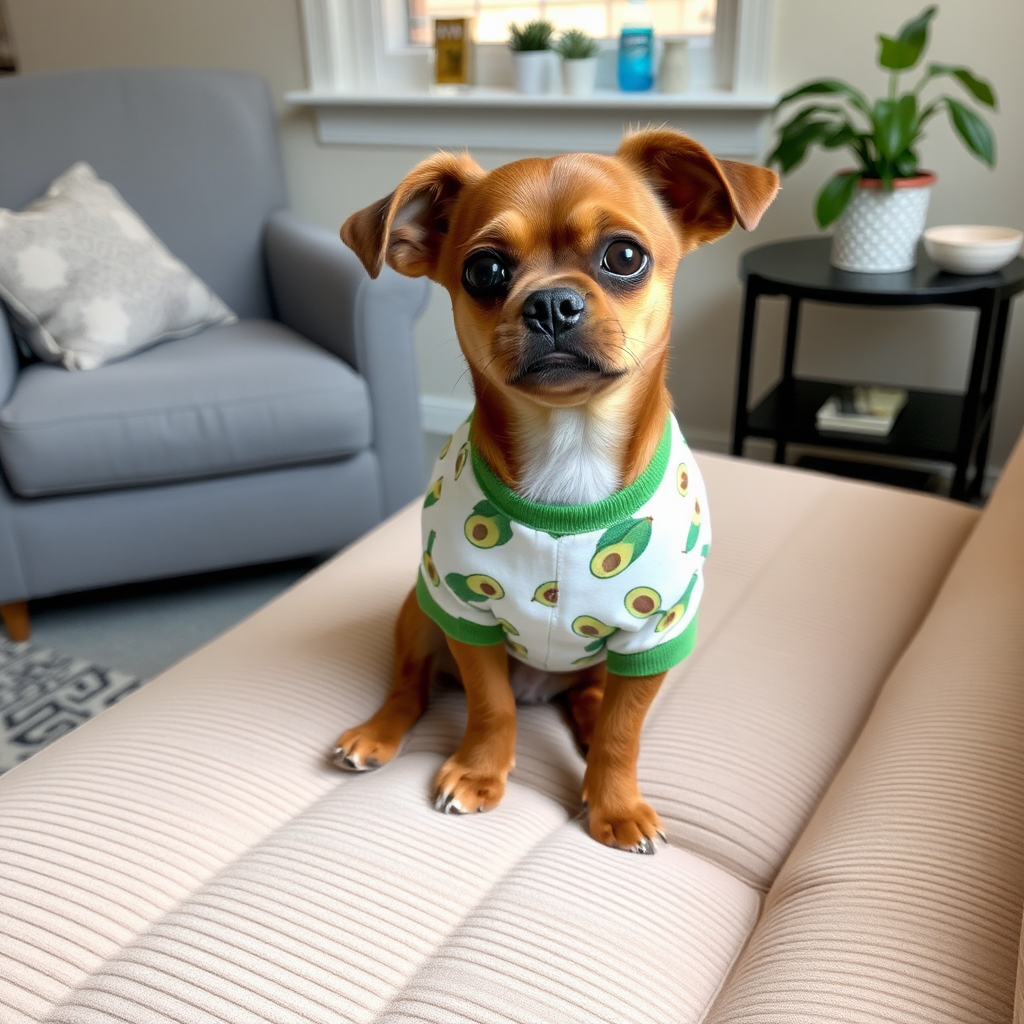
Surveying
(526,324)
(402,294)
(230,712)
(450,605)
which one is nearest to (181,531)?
(402,294)

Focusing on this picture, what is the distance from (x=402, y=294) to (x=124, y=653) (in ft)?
3.03

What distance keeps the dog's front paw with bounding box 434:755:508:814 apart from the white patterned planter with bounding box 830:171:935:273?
1512 mm

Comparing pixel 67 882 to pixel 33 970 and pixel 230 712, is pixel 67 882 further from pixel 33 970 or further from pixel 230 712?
pixel 230 712

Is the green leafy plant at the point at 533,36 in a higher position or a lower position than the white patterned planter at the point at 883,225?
higher


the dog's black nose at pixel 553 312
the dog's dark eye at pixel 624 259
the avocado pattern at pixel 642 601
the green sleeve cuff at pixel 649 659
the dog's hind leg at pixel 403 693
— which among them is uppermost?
the dog's dark eye at pixel 624 259

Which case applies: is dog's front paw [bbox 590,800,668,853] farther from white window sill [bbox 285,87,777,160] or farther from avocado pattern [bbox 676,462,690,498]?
white window sill [bbox 285,87,777,160]

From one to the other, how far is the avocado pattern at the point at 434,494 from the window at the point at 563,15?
6.65 ft

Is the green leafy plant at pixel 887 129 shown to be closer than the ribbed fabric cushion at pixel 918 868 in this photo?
No

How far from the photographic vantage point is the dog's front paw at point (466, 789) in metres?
1.00

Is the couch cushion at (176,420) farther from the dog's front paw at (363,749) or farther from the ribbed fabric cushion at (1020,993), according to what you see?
the ribbed fabric cushion at (1020,993)

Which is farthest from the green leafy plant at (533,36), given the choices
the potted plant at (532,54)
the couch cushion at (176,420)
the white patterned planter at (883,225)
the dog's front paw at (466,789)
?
the dog's front paw at (466,789)

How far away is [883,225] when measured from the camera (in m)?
2.03

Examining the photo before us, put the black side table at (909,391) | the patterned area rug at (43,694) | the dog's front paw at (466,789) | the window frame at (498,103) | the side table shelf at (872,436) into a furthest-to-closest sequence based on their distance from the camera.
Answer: the window frame at (498,103) → the side table shelf at (872,436) → the black side table at (909,391) → the patterned area rug at (43,694) → the dog's front paw at (466,789)

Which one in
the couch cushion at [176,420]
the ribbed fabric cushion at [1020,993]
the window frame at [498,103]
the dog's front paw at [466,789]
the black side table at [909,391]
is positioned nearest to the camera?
the ribbed fabric cushion at [1020,993]
